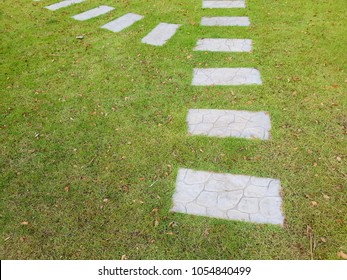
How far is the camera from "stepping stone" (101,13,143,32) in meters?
7.57

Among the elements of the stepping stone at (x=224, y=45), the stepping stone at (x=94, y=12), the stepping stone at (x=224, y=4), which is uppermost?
the stepping stone at (x=94, y=12)

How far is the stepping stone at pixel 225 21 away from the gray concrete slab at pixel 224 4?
0.83 m

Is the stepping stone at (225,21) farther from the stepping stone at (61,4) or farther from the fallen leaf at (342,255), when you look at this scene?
the fallen leaf at (342,255)

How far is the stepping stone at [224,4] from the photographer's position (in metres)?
8.30

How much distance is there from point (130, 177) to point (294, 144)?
2305 millimetres

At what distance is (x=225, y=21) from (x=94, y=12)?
3577mm

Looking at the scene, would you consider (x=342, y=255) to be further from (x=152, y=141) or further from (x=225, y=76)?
(x=225, y=76)

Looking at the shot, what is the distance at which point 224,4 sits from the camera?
27.7 feet

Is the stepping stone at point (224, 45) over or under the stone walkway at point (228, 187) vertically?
over

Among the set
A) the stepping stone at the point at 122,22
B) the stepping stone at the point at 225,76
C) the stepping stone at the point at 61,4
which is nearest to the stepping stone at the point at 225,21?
the stepping stone at the point at 122,22

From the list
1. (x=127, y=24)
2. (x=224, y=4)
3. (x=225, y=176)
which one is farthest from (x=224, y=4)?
(x=225, y=176)

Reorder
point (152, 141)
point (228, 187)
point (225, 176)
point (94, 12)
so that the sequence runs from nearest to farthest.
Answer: point (228, 187) < point (225, 176) < point (152, 141) < point (94, 12)

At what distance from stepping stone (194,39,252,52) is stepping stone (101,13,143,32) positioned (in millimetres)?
2048

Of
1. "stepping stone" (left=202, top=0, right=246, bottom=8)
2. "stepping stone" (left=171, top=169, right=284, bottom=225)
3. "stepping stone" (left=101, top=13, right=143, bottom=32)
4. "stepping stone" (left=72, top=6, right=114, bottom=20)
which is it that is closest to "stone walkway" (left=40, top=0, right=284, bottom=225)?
"stepping stone" (left=171, top=169, right=284, bottom=225)
